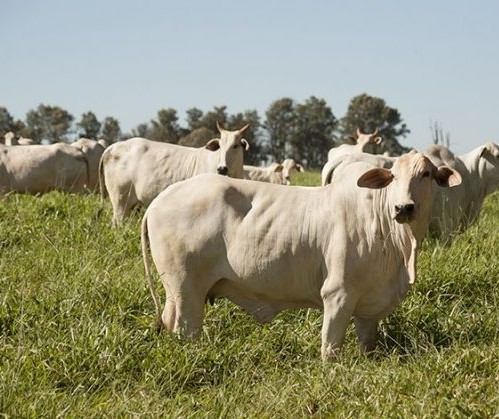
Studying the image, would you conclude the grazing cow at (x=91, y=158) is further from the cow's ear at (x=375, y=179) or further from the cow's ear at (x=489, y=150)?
the cow's ear at (x=375, y=179)

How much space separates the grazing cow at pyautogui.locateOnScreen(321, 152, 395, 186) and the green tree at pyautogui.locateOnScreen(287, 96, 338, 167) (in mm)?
64326

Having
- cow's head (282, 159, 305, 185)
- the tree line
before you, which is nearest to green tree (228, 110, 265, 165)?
the tree line

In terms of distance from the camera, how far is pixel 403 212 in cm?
530

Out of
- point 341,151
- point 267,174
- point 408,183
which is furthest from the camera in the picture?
point 267,174

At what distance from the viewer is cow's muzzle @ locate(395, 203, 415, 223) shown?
531 centimetres

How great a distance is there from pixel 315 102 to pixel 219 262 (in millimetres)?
75076

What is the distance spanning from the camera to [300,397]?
15.3 ft

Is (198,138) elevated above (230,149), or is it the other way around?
(230,149)

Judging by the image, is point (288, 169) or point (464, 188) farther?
point (288, 169)

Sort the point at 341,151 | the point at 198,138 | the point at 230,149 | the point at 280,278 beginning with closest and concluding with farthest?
1. the point at 280,278
2. the point at 230,149
3. the point at 341,151
4. the point at 198,138

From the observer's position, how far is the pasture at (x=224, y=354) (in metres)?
4.45

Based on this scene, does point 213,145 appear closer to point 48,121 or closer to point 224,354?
point 224,354

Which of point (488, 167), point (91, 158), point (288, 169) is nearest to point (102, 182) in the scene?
point (91, 158)

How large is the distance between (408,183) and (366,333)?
3.56 ft
